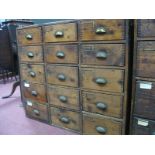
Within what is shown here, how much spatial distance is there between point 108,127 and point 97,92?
273mm

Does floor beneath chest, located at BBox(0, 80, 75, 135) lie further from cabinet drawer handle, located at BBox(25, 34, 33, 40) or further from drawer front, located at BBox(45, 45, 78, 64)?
cabinet drawer handle, located at BBox(25, 34, 33, 40)

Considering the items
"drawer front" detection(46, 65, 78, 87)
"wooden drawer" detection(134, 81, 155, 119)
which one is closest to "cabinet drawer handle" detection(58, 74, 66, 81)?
"drawer front" detection(46, 65, 78, 87)

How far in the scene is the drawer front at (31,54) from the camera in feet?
4.99

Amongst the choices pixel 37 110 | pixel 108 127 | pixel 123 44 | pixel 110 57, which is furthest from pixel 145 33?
pixel 37 110

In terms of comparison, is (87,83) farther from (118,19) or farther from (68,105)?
(118,19)

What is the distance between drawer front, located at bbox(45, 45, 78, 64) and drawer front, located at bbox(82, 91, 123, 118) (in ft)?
0.91

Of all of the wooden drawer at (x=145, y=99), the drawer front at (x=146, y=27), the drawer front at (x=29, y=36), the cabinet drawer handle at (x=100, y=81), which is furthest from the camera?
the drawer front at (x=29, y=36)

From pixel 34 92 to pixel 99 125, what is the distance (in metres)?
0.70

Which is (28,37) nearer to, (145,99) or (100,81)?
(100,81)

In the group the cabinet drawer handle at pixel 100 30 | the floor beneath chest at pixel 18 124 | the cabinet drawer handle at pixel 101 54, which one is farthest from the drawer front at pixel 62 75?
the floor beneath chest at pixel 18 124

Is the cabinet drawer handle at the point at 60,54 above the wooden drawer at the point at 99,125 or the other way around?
above

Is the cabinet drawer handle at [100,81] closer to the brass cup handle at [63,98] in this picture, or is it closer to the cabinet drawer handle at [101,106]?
the cabinet drawer handle at [101,106]

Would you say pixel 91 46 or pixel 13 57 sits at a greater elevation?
pixel 91 46

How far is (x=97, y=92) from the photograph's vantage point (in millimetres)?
1273
